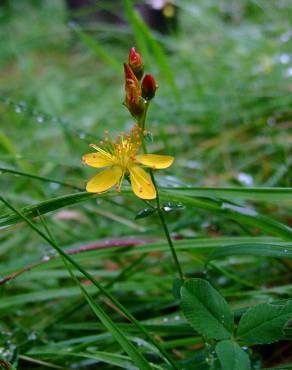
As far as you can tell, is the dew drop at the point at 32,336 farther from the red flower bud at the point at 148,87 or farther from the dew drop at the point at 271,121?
the dew drop at the point at 271,121

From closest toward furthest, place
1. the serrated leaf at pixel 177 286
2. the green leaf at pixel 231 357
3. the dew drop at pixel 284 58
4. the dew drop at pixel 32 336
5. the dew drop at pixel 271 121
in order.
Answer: the green leaf at pixel 231 357 < the serrated leaf at pixel 177 286 < the dew drop at pixel 32 336 < the dew drop at pixel 271 121 < the dew drop at pixel 284 58

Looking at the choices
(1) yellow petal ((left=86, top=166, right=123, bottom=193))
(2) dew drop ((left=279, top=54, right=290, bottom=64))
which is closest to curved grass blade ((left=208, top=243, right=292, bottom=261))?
(1) yellow petal ((left=86, top=166, right=123, bottom=193))

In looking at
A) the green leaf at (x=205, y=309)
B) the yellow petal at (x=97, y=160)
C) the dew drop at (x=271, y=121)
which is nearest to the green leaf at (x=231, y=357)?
the green leaf at (x=205, y=309)

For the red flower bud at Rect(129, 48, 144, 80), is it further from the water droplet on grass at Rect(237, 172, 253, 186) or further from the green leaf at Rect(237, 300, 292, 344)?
the water droplet on grass at Rect(237, 172, 253, 186)

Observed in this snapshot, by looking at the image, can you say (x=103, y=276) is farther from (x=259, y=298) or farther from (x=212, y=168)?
(x=212, y=168)

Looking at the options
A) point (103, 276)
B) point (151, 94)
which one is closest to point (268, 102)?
point (103, 276)
